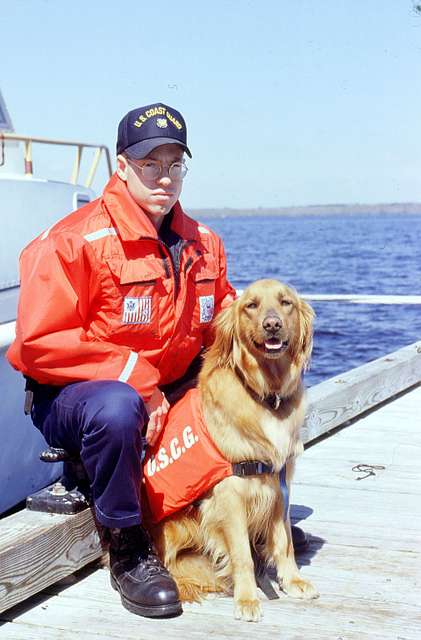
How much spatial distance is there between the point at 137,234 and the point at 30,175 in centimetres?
326

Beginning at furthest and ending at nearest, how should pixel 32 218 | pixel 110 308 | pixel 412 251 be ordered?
pixel 412 251, pixel 32 218, pixel 110 308

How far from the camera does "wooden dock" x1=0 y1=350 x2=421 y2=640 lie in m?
3.04

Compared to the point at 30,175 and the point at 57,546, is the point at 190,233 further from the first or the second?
the point at 30,175

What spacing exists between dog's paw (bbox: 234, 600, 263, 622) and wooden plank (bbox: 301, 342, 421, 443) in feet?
7.49

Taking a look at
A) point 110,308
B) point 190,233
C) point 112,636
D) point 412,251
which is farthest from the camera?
point 412,251

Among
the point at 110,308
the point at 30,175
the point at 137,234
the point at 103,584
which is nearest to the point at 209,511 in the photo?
the point at 103,584

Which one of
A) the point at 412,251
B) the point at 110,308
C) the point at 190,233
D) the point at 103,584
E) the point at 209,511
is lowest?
the point at 412,251

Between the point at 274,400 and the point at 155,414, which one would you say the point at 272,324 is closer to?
the point at 274,400

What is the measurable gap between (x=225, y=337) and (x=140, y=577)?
0.93 metres

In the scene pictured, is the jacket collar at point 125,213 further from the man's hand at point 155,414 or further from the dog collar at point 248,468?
the dog collar at point 248,468

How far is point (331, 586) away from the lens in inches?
135

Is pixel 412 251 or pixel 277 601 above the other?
pixel 277 601

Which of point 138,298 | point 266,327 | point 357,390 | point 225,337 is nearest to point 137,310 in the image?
point 138,298

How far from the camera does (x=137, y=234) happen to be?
3316mm
